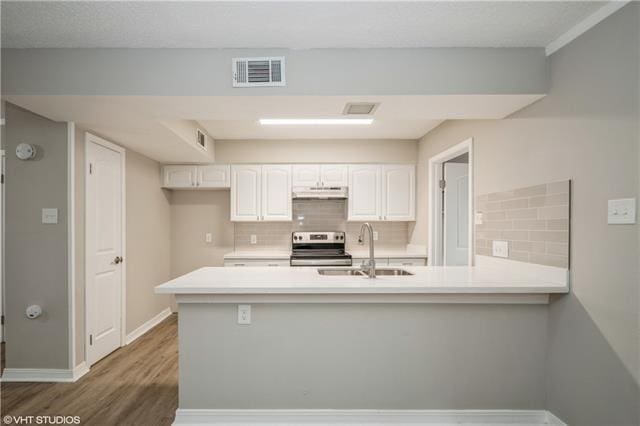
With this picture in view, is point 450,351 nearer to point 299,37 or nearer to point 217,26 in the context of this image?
point 299,37

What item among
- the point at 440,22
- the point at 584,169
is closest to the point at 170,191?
the point at 440,22

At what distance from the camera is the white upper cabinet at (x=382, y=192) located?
178 inches

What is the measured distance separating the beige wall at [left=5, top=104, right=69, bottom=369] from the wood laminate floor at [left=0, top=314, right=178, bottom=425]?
24cm

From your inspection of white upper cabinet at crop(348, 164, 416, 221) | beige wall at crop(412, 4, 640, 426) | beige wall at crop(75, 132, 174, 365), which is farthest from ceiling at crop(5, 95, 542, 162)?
white upper cabinet at crop(348, 164, 416, 221)

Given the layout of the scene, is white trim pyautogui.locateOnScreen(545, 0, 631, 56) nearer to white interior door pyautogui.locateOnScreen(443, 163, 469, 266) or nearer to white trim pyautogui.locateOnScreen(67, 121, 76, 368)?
white interior door pyautogui.locateOnScreen(443, 163, 469, 266)

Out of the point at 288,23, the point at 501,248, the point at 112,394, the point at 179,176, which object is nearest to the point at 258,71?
the point at 288,23

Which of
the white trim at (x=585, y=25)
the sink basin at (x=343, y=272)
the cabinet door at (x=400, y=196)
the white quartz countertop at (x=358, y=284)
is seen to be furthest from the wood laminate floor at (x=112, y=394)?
the white trim at (x=585, y=25)

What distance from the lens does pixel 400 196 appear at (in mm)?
4531

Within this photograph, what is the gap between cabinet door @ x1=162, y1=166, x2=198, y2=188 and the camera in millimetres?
4555

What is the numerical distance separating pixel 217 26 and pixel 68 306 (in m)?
2.41

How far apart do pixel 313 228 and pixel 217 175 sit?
1.44m

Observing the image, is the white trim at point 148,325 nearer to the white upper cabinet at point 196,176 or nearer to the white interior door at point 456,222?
the white upper cabinet at point 196,176

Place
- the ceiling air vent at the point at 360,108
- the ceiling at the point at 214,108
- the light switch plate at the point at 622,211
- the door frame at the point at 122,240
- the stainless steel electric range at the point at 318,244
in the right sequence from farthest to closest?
the stainless steel electric range at the point at 318,244 → the door frame at the point at 122,240 → the ceiling air vent at the point at 360,108 → the ceiling at the point at 214,108 → the light switch plate at the point at 622,211

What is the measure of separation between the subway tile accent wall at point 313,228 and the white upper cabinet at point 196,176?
0.67 m
